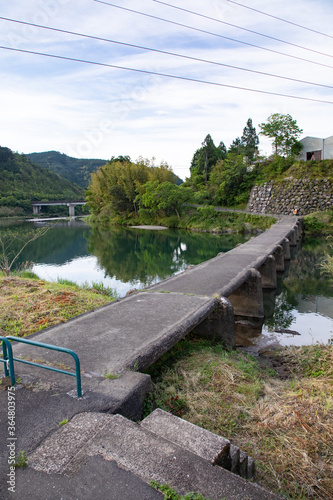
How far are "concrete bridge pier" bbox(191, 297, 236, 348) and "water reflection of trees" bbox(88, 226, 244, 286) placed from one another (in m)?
7.29

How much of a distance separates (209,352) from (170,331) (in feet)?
2.83

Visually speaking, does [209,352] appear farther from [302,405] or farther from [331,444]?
[331,444]

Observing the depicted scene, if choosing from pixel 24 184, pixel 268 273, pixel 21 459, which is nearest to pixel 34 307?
pixel 21 459

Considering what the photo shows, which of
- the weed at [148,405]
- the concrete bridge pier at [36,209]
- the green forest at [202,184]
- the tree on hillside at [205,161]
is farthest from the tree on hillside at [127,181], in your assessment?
the weed at [148,405]

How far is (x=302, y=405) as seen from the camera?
10.7ft

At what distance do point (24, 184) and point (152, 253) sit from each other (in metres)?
54.1

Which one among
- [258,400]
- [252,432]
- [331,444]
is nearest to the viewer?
[331,444]

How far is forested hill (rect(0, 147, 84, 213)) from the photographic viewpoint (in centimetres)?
5512

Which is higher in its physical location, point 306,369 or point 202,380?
point 202,380

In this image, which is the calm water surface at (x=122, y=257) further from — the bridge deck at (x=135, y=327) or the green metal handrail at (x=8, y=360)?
the green metal handrail at (x=8, y=360)

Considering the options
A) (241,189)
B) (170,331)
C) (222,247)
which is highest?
(241,189)

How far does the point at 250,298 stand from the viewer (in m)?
8.58

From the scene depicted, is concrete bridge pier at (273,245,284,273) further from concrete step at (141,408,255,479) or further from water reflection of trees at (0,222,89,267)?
concrete step at (141,408,255,479)

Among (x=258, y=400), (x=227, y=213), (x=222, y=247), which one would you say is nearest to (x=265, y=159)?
(x=227, y=213)
